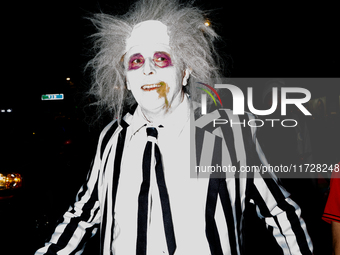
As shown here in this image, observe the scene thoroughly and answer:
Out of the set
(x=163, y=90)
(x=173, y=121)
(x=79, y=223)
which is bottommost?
(x=79, y=223)

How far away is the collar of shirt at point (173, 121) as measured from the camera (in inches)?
59.1

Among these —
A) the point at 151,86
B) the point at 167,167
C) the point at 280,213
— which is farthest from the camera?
the point at 151,86

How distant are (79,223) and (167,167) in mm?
698

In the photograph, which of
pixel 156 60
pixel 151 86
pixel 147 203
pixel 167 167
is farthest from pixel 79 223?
pixel 156 60

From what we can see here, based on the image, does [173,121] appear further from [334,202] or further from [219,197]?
[334,202]

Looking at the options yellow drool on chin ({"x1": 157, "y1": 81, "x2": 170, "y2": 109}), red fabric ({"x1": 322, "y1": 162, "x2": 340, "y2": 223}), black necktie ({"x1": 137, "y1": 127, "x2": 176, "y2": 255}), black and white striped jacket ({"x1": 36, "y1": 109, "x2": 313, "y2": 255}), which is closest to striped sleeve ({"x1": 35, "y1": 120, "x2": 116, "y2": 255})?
black and white striped jacket ({"x1": 36, "y1": 109, "x2": 313, "y2": 255})

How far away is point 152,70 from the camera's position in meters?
1.48

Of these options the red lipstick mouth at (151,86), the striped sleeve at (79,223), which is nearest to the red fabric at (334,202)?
the red lipstick mouth at (151,86)

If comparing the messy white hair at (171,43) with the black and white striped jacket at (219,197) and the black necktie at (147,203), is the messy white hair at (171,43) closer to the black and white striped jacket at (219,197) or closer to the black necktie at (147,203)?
the black and white striped jacket at (219,197)

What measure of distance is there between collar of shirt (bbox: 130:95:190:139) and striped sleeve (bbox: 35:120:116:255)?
0.29 metres

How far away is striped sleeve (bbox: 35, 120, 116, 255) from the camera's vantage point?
1426 mm

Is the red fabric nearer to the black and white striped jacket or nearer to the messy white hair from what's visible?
the black and white striped jacket

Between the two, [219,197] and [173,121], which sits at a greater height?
[173,121]

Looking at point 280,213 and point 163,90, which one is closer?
point 280,213
